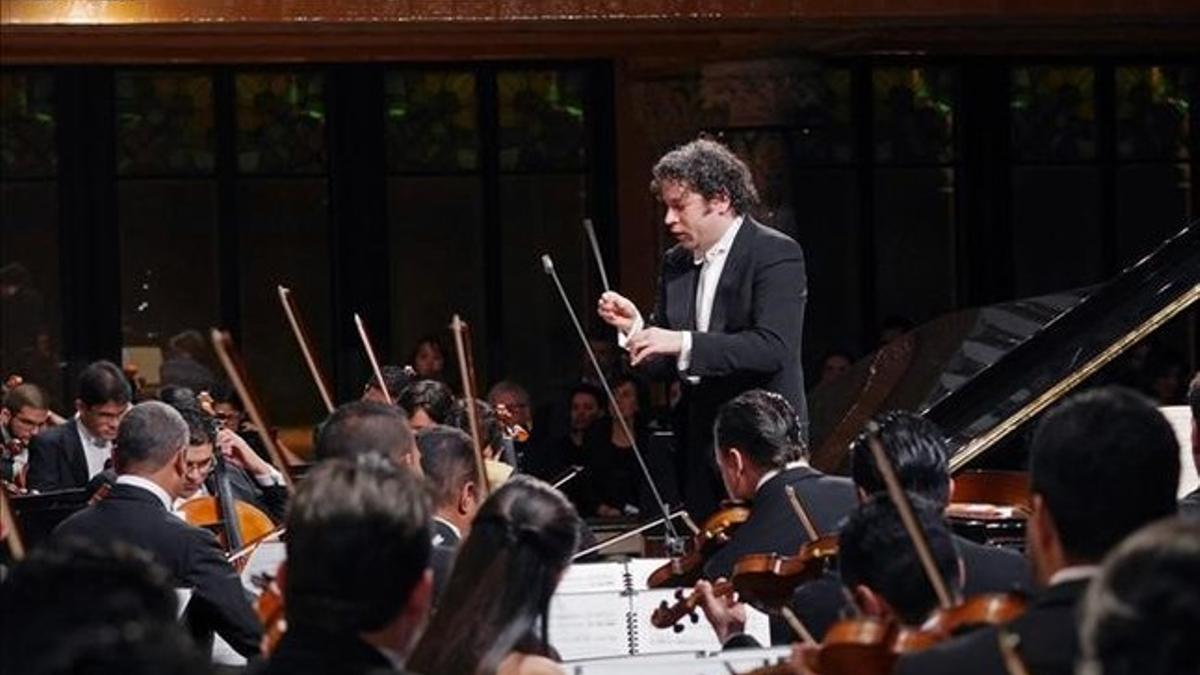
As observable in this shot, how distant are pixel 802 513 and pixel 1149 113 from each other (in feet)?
36.3

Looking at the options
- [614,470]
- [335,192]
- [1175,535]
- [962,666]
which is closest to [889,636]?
[962,666]

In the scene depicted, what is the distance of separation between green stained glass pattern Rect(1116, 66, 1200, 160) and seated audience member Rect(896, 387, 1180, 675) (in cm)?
1348

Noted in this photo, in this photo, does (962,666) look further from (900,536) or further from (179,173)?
(179,173)

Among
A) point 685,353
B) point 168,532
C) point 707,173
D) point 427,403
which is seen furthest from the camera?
point 427,403

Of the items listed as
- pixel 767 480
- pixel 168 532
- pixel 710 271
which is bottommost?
pixel 168 532

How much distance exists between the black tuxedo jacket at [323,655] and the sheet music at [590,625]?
287 cm

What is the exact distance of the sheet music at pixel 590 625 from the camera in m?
6.94

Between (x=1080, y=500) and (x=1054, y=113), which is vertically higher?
(x=1080, y=500)

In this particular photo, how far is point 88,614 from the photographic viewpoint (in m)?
3.50

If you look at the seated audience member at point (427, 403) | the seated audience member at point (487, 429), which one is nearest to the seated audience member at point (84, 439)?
the seated audience member at point (427, 403)

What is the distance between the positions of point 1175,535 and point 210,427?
22.9 ft

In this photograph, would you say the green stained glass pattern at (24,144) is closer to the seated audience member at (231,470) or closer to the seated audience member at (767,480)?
the seated audience member at (231,470)

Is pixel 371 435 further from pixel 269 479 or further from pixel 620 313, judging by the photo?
pixel 269 479

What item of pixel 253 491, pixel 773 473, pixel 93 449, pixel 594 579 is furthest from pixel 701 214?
pixel 93 449
